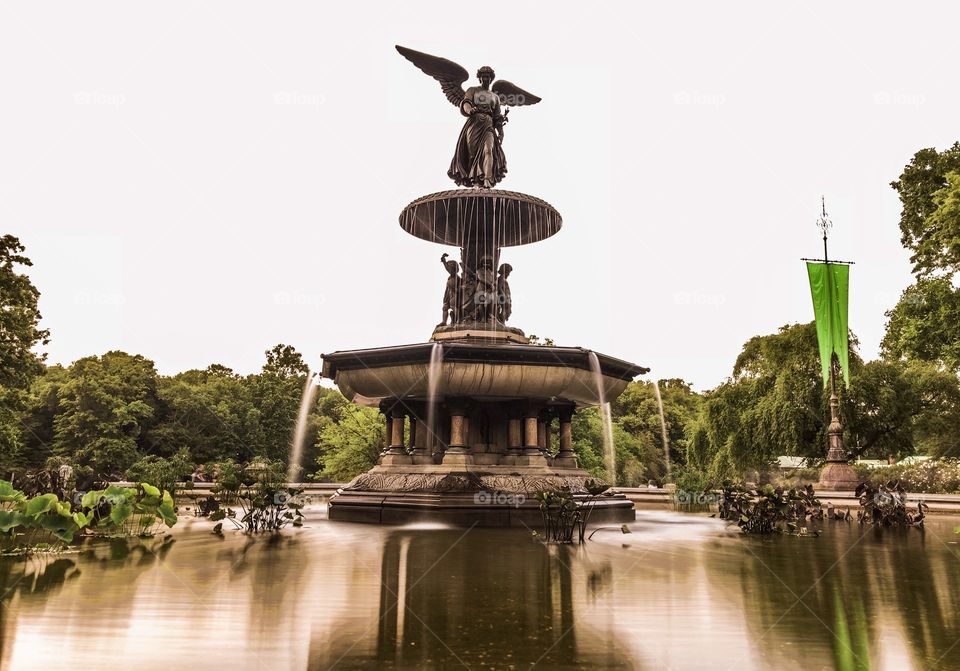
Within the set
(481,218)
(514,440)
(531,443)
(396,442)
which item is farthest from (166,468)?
(531,443)

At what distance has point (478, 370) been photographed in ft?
40.5

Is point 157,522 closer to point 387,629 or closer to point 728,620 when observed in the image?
point 387,629

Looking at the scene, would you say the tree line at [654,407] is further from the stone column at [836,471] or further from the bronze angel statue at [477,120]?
the bronze angel statue at [477,120]

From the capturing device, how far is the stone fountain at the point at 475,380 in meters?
11.8

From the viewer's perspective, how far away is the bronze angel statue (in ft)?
52.4

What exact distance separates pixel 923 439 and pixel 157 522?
30218 millimetres

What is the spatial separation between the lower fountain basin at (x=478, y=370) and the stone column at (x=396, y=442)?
3.30 ft

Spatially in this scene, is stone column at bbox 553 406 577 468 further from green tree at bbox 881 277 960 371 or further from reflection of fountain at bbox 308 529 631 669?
green tree at bbox 881 277 960 371

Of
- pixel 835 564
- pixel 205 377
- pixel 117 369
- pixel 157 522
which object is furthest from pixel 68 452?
pixel 835 564

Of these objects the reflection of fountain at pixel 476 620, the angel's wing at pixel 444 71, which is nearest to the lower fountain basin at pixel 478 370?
the reflection of fountain at pixel 476 620

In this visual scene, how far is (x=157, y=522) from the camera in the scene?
10922mm

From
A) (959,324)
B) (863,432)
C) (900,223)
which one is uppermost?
(900,223)

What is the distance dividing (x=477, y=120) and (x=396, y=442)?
24.3 feet

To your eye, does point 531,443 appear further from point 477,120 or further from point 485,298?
point 477,120
